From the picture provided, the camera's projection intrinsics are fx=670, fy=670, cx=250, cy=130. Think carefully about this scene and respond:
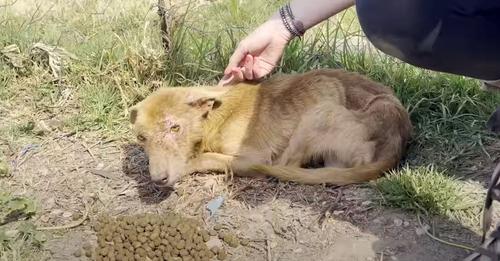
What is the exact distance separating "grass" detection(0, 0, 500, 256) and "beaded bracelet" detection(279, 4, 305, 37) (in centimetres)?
113

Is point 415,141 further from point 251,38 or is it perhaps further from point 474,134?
point 251,38

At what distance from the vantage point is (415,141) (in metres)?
4.01

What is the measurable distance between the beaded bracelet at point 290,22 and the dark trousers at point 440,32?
85 centimetres

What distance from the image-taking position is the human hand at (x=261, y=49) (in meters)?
3.15

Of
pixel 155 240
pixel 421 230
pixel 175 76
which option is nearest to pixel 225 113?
pixel 175 76

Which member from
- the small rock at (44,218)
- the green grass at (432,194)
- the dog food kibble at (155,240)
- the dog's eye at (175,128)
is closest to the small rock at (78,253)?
the dog food kibble at (155,240)

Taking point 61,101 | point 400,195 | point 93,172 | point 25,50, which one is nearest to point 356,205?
point 400,195

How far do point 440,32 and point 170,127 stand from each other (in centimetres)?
217

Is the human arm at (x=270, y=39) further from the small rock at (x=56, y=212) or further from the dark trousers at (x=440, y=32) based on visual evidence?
the small rock at (x=56, y=212)

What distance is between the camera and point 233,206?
3.56 m

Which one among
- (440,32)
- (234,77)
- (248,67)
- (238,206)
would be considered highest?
(440,32)

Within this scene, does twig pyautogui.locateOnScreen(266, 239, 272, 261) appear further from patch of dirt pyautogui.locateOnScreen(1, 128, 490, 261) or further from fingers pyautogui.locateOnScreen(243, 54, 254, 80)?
fingers pyautogui.locateOnScreen(243, 54, 254, 80)

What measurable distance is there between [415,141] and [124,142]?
1814 millimetres

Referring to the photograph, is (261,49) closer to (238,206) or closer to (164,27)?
(238,206)
